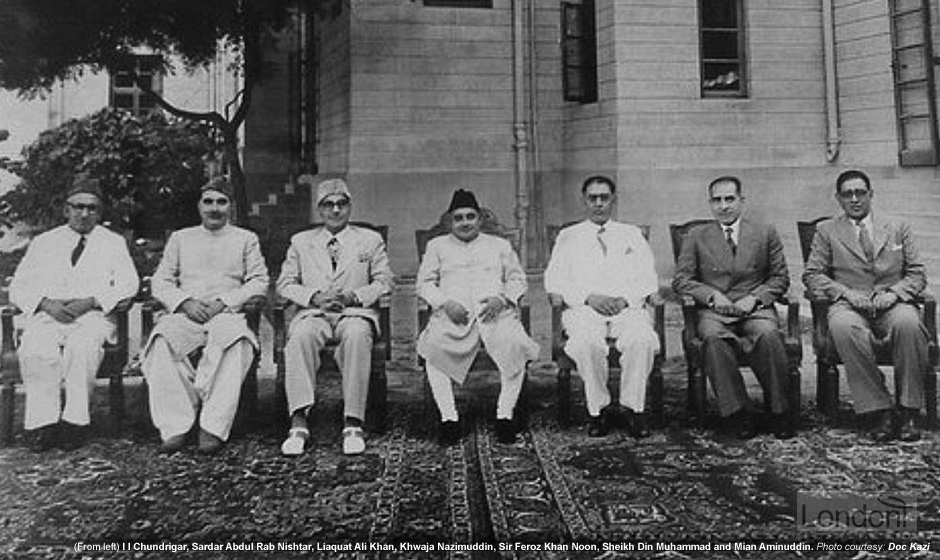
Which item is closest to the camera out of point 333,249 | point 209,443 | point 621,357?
point 209,443

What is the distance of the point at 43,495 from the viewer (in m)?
2.68

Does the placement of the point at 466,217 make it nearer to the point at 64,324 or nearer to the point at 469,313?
the point at 469,313

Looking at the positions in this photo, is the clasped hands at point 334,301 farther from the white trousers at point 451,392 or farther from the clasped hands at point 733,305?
the clasped hands at point 733,305

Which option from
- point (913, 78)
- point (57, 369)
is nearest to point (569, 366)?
point (57, 369)

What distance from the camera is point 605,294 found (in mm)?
3551

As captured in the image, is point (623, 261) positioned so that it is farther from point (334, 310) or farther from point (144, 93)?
point (144, 93)

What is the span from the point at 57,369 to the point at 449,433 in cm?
152

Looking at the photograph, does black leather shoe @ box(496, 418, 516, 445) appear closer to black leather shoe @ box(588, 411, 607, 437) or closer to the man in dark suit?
black leather shoe @ box(588, 411, 607, 437)

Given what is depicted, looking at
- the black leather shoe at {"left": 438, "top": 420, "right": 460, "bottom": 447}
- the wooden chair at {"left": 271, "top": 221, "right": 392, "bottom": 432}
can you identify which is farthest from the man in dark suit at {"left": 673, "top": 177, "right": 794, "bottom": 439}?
A: the wooden chair at {"left": 271, "top": 221, "right": 392, "bottom": 432}

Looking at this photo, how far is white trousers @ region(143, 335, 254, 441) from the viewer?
10.5 feet

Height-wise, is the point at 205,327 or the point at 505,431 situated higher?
the point at 205,327

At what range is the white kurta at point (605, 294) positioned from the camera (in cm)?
332

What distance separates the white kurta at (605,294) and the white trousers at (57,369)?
6.06ft

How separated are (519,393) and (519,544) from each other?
111 centimetres
